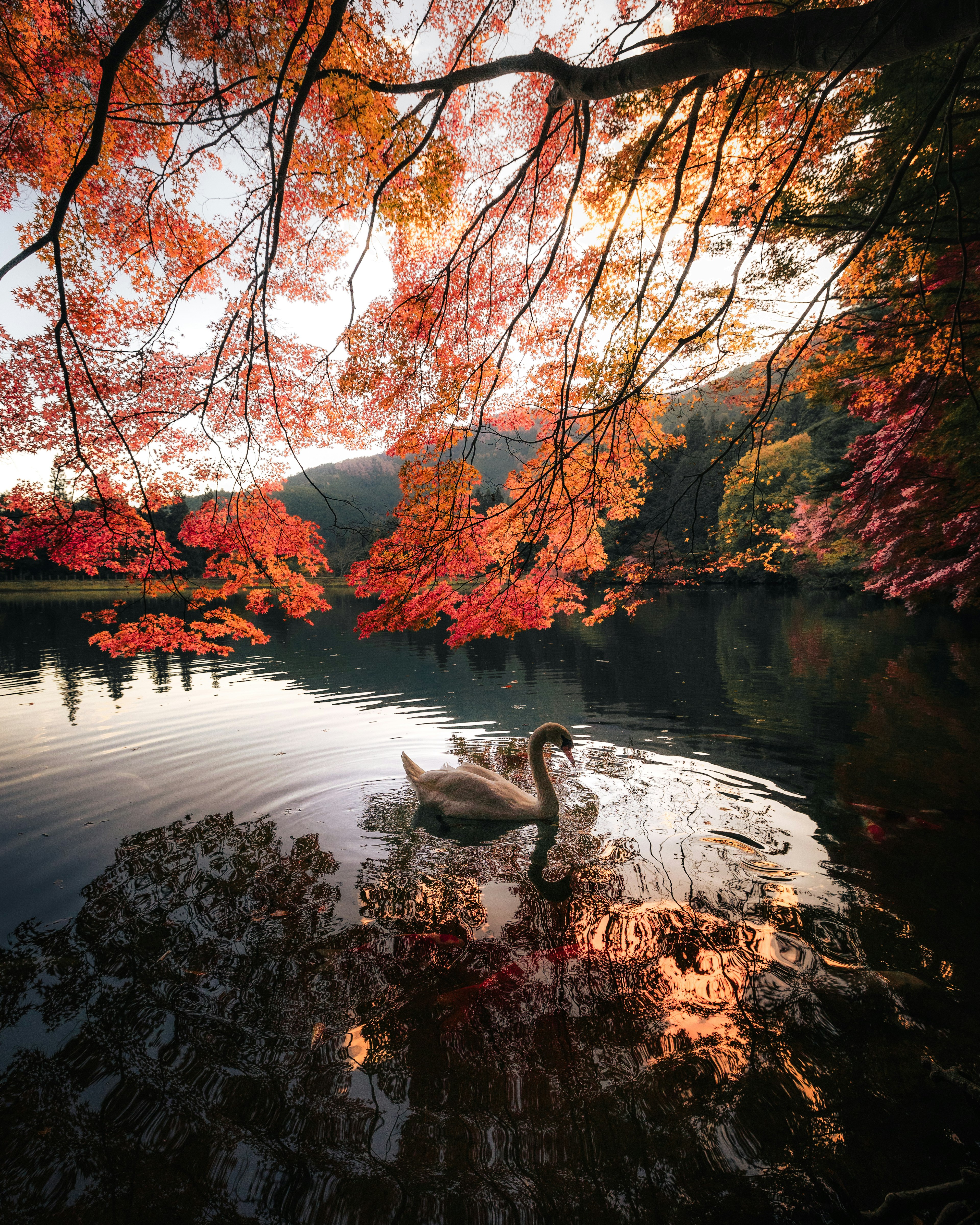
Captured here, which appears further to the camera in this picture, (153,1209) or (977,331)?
(977,331)

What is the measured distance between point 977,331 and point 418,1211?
1224cm

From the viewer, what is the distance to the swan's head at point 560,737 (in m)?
5.81

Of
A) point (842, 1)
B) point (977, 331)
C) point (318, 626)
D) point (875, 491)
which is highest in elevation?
point (842, 1)

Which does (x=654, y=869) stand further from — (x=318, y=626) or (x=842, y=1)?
(x=318, y=626)

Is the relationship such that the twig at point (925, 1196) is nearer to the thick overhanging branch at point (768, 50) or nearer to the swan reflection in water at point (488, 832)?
the swan reflection in water at point (488, 832)

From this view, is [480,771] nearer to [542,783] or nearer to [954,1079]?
[542,783]

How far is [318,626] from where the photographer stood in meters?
32.1

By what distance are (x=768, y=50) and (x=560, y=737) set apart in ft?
18.6

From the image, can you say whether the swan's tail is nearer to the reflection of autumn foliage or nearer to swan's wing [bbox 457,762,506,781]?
swan's wing [bbox 457,762,506,781]

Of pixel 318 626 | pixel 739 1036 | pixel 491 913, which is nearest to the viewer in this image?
pixel 739 1036

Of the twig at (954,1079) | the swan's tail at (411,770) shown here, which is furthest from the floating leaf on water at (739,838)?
the swan's tail at (411,770)

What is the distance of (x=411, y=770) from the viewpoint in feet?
22.1

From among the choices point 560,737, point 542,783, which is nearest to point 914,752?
point 560,737

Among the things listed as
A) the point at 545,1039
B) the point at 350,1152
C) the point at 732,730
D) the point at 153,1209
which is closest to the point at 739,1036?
the point at 545,1039
